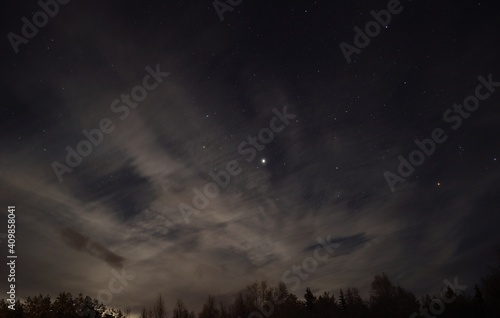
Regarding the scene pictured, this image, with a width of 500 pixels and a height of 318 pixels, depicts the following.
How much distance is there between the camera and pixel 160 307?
9462 centimetres

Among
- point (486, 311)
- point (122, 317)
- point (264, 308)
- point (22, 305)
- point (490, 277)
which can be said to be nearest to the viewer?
point (22, 305)

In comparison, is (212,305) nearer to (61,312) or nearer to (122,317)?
(122,317)

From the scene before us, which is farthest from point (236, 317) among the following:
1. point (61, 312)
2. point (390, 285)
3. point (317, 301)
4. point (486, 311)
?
point (486, 311)

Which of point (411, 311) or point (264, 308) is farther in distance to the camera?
point (264, 308)

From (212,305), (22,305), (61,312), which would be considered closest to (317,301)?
(212,305)

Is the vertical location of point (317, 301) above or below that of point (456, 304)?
above

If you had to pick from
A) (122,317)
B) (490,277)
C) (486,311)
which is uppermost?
(122,317)

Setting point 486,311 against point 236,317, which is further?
point 236,317

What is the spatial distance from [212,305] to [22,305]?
62.9m

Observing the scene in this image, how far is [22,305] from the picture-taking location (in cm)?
5531

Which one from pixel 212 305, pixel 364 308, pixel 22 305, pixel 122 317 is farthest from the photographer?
pixel 212 305

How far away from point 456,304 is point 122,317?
70087mm

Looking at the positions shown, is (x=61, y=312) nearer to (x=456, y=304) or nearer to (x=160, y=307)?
(x=160, y=307)

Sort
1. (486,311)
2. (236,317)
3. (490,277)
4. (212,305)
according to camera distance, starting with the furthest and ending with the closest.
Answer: (212,305)
(236,317)
(490,277)
(486,311)
